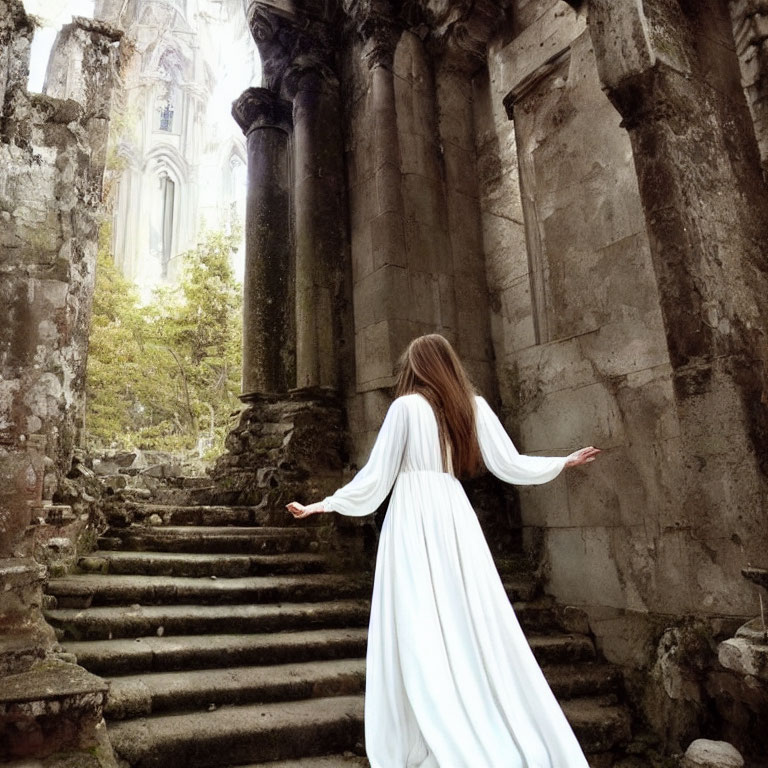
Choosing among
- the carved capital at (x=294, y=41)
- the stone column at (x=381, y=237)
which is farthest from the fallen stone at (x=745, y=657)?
the carved capital at (x=294, y=41)

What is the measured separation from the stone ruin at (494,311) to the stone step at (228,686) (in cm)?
3

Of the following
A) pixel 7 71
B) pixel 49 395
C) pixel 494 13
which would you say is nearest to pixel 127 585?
pixel 49 395

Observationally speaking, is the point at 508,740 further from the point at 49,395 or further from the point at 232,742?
the point at 49,395

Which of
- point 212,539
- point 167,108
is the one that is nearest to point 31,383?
point 212,539

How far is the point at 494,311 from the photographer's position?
6.06 meters

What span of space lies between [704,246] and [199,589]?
3716 mm

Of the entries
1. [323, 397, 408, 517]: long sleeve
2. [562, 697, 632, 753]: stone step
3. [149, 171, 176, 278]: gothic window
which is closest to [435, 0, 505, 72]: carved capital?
[323, 397, 408, 517]: long sleeve

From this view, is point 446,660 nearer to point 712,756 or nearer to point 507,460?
point 507,460

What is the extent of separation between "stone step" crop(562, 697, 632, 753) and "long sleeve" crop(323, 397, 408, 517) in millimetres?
1694

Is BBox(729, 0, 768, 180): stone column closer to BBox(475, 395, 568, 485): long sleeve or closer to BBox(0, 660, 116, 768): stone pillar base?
BBox(475, 395, 568, 485): long sleeve

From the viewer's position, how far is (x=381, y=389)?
592 centimetres

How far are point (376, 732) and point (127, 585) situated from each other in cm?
219

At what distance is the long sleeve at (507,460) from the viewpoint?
2.93 m

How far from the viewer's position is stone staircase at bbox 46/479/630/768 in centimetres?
293
